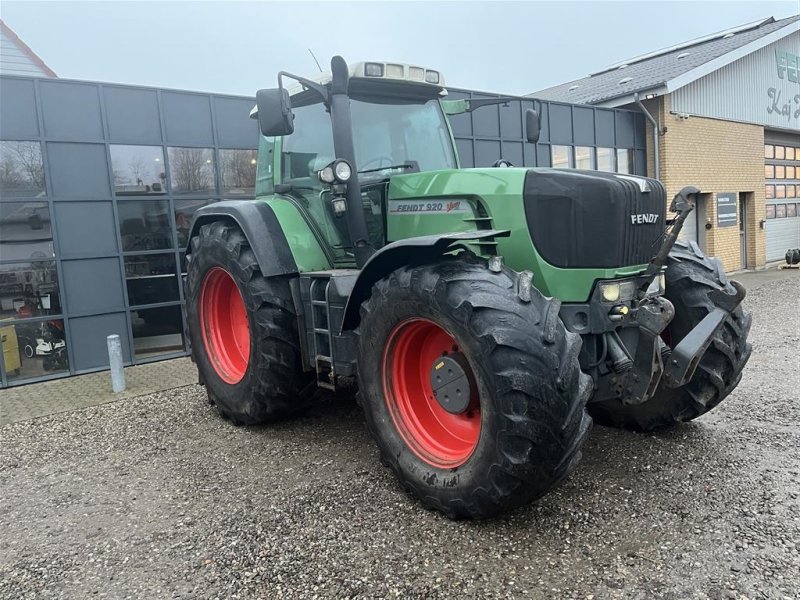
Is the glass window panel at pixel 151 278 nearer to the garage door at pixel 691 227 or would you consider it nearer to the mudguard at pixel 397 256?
the mudguard at pixel 397 256

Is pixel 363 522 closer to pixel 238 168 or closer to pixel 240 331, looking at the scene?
pixel 240 331

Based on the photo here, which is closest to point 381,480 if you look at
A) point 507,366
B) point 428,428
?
point 428,428

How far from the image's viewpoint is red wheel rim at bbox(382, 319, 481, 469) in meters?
3.45

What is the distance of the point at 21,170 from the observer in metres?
6.97

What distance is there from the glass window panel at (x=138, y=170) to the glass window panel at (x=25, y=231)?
86 centimetres

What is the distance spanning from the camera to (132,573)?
9.80ft

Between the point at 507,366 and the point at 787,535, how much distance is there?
1.57 meters

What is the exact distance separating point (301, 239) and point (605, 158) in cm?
1057

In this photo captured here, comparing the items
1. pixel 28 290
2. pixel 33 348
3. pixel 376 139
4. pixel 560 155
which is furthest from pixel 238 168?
pixel 560 155

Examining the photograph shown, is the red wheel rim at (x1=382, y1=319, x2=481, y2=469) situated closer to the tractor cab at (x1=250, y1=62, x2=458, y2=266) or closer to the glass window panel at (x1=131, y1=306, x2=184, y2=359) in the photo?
the tractor cab at (x1=250, y1=62, x2=458, y2=266)

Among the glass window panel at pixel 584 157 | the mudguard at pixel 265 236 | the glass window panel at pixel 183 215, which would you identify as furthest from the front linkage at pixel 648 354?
the glass window panel at pixel 584 157

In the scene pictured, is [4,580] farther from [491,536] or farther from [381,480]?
[491,536]

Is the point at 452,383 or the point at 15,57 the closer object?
the point at 452,383

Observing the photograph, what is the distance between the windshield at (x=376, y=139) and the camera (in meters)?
4.45
